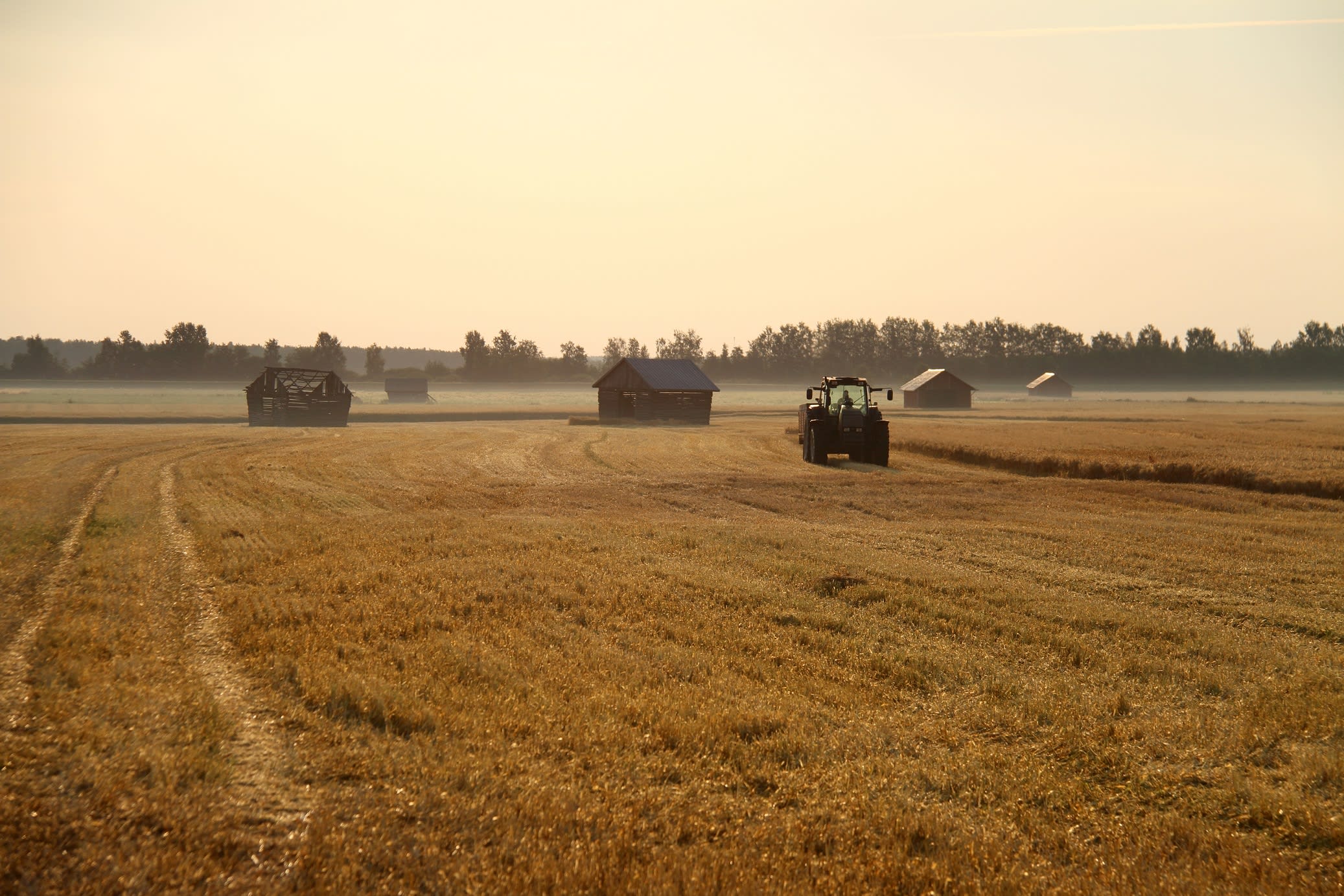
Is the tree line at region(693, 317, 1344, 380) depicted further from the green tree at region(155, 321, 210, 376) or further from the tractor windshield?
the tractor windshield

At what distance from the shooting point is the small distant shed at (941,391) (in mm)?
89125

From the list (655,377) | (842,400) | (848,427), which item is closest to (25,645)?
(848,427)

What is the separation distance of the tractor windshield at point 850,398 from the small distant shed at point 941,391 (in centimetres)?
6090

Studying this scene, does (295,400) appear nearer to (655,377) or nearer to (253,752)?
(655,377)

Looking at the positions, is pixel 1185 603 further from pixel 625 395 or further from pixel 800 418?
pixel 625 395

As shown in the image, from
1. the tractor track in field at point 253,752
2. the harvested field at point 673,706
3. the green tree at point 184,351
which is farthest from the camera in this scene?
the green tree at point 184,351

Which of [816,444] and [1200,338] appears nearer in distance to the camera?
[816,444]

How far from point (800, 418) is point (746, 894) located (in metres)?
33.4

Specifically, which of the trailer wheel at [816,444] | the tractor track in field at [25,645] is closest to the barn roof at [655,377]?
the trailer wheel at [816,444]

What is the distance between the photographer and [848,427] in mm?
28906

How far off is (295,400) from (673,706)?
57.5m

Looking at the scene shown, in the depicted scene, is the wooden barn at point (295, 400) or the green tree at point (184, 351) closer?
the wooden barn at point (295, 400)

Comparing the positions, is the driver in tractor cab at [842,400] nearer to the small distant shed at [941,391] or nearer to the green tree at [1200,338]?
the small distant shed at [941,391]

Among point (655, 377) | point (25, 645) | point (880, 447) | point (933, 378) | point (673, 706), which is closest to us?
point (673, 706)
